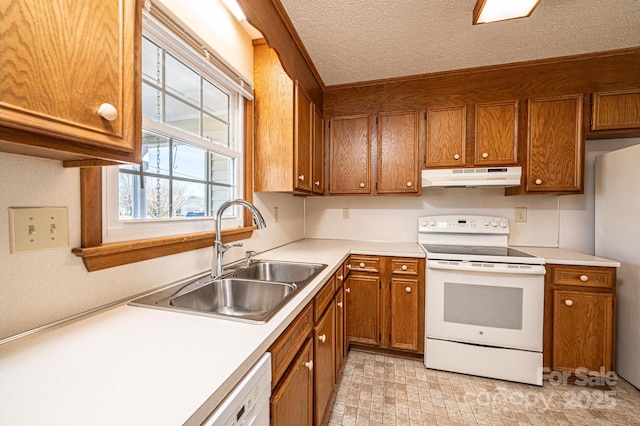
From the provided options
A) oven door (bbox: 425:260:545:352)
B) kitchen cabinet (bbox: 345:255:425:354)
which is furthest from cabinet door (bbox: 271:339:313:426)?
oven door (bbox: 425:260:545:352)

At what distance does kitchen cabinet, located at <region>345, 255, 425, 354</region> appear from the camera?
2.11 metres

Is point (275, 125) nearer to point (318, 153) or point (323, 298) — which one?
point (318, 153)

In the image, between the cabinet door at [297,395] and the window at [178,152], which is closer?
the cabinet door at [297,395]

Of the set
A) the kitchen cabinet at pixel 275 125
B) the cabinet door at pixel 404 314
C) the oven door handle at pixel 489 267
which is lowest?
the cabinet door at pixel 404 314

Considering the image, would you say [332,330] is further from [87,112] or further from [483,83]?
[483,83]

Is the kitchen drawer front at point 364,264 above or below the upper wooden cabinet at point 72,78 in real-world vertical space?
below

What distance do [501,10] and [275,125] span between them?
1.43 metres

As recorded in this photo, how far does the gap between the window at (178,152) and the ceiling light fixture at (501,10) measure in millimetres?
1412

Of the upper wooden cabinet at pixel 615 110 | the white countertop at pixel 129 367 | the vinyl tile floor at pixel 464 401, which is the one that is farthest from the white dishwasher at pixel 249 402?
the upper wooden cabinet at pixel 615 110

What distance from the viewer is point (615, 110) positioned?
198 cm

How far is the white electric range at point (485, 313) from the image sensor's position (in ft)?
6.07

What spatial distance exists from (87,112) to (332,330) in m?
1.44

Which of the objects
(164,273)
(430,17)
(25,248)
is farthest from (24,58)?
(430,17)

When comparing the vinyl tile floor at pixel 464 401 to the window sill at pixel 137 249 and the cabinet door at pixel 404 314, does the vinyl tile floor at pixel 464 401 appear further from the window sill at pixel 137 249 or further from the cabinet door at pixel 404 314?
the window sill at pixel 137 249
